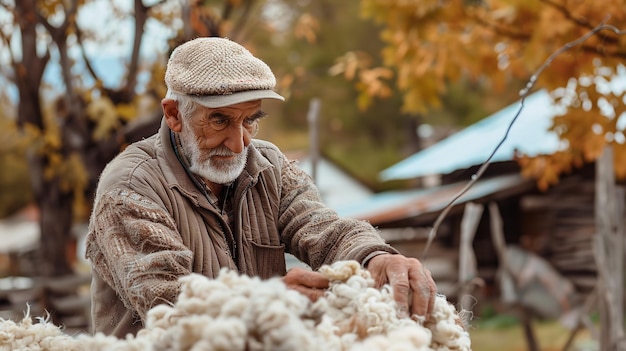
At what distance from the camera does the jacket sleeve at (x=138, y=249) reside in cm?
283

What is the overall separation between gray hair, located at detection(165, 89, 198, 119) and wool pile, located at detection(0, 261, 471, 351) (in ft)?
2.76

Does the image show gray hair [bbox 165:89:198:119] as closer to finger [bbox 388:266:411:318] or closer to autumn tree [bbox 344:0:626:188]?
finger [bbox 388:266:411:318]

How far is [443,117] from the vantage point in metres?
23.1

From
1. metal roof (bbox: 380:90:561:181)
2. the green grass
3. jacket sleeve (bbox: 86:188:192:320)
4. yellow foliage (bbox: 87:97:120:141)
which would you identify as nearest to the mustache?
jacket sleeve (bbox: 86:188:192:320)

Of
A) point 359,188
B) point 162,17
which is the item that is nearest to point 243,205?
point 162,17

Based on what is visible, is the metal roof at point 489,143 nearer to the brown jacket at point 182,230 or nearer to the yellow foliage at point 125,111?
the yellow foliage at point 125,111

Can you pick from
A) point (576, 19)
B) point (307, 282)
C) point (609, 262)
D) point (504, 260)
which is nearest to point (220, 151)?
point (307, 282)

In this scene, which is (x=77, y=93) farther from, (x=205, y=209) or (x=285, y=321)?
(x=285, y=321)

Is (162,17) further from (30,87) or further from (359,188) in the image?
(359,188)

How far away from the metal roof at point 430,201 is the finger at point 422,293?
30.4 feet

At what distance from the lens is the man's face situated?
10.3 ft

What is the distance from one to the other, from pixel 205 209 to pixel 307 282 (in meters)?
0.75

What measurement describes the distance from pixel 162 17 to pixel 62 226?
3.56 meters

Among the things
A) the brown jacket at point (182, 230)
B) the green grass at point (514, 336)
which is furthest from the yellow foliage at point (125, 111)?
the green grass at point (514, 336)
